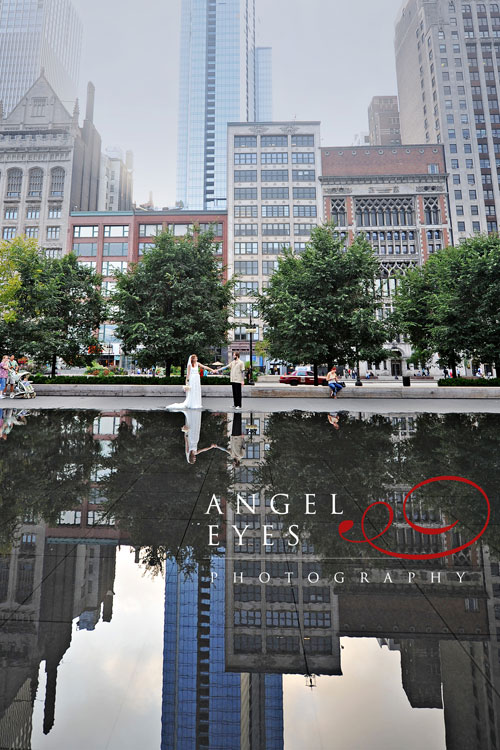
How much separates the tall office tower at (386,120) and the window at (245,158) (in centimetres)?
6986

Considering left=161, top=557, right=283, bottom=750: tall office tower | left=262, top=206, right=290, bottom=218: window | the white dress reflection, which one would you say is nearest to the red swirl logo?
left=161, top=557, right=283, bottom=750: tall office tower

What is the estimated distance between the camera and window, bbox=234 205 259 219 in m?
71.9

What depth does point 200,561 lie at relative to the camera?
294 centimetres

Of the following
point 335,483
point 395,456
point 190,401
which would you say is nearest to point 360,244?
point 190,401

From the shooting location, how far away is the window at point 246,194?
72625 mm

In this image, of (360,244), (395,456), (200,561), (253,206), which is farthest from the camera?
(253,206)

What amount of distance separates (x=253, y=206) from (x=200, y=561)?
3009 inches

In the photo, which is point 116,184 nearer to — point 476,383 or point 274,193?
point 274,193

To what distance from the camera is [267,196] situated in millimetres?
72750

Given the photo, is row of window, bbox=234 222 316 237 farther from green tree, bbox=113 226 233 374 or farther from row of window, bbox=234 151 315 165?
green tree, bbox=113 226 233 374

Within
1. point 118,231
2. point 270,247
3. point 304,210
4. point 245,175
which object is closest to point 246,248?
point 270,247

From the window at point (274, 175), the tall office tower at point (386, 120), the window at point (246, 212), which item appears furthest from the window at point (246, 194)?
the tall office tower at point (386, 120)

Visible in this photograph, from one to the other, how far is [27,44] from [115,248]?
10232 cm

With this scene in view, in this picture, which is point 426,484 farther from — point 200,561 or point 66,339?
point 66,339
